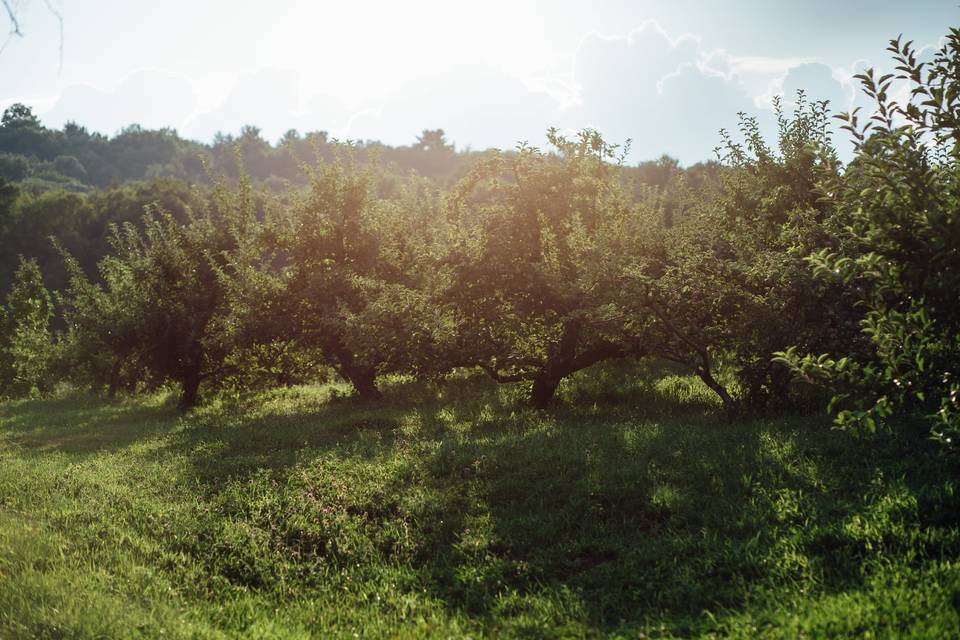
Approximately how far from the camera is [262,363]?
2394 cm

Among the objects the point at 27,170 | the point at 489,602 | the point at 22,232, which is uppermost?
the point at 27,170

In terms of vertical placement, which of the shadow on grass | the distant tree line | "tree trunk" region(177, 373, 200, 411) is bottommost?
the shadow on grass

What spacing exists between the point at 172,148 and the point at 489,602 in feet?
702

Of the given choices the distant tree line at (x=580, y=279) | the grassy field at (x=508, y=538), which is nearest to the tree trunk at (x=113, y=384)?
the distant tree line at (x=580, y=279)

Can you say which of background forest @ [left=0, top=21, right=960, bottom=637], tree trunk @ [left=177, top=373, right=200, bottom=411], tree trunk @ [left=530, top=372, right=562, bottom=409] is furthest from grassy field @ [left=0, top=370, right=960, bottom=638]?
tree trunk @ [left=177, top=373, right=200, bottom=411]

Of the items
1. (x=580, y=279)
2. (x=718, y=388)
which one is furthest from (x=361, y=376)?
(x=718, y=388)

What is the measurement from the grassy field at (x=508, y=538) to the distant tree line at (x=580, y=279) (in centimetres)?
137

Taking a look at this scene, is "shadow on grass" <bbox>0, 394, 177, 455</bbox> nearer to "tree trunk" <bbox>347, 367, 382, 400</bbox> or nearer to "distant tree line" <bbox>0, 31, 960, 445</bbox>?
"distant tree line" <bbox>0, 31, 960, 445</bbox>

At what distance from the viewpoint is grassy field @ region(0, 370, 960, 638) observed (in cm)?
674

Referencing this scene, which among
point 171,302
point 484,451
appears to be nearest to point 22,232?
point 171,302

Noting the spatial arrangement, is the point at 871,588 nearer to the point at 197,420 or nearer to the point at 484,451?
the point at 484,451

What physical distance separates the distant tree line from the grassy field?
137 centimetres

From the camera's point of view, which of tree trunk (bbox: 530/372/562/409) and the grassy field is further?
tree trunk (bbox: 530/372/562/409)

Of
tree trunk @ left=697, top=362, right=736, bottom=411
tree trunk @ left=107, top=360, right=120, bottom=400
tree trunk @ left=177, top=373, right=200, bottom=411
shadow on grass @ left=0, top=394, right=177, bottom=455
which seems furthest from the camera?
tree trunk @ left=107, top=360, right=120, bottom=400
